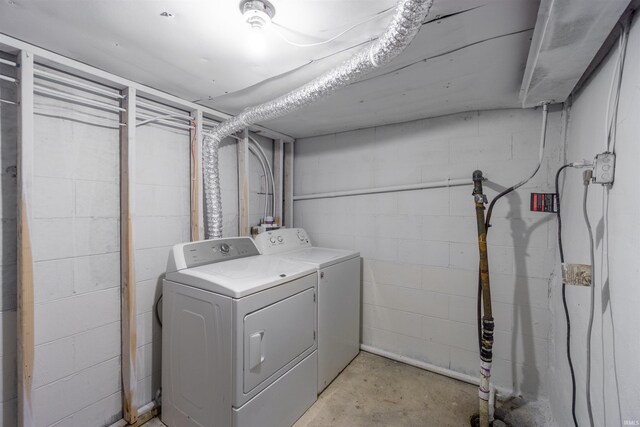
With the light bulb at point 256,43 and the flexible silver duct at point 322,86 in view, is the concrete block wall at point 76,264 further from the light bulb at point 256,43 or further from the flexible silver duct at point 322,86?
the light bulb at point 256,43

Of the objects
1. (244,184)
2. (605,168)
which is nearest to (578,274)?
(605,168)

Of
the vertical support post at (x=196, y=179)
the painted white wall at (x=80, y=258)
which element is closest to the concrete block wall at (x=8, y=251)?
the painted white wall at (x=80, y=258)

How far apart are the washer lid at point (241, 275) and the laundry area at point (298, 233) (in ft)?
0.06

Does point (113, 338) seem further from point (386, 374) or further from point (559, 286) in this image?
point (559, 286)

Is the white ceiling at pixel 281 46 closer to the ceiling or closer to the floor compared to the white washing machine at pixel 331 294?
closer to the ceiling

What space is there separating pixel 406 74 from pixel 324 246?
1.76 meters

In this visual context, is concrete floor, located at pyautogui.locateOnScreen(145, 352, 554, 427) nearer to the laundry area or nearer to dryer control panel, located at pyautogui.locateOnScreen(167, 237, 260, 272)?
the laundry area

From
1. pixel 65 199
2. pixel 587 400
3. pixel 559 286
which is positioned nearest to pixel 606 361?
pixel 587 400

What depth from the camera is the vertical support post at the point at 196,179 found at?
206 cm

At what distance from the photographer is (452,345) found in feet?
7.27

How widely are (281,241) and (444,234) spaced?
137 cm

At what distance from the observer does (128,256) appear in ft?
5.50

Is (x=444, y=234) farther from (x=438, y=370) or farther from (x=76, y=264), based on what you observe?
(x=76, y=264)

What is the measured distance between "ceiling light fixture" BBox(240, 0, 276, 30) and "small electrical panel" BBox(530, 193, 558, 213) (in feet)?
6.26
